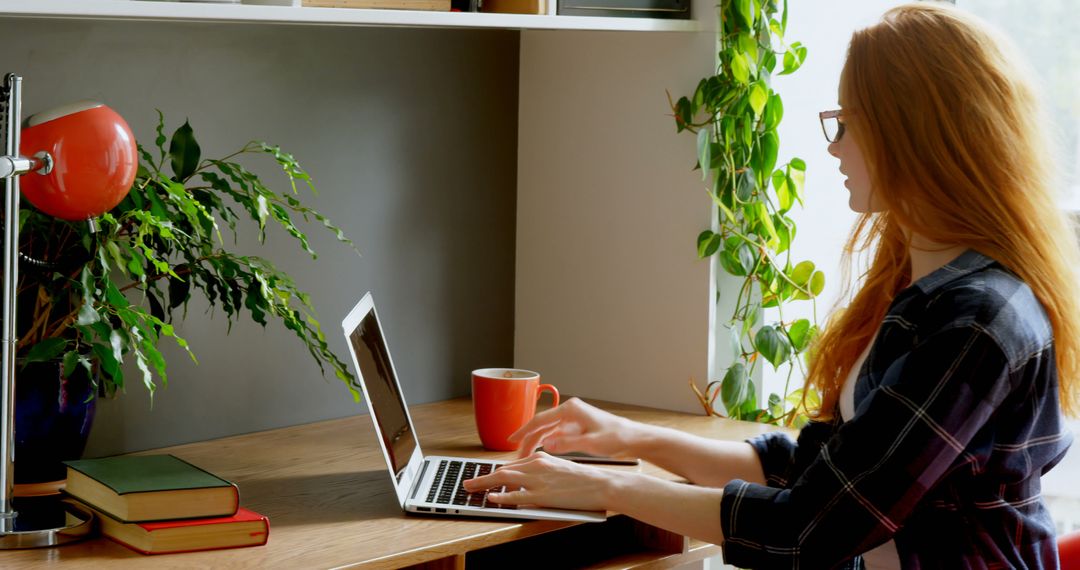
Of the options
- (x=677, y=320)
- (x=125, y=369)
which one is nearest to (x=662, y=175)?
(x=677, y=320)

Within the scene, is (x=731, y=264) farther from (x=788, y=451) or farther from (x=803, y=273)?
(x=788, y=451)

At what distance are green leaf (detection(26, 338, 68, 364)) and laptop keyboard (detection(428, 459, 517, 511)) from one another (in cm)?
46

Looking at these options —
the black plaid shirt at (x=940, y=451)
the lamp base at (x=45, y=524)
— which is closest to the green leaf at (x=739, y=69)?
the black plaid shirt at (x=940, y=451)

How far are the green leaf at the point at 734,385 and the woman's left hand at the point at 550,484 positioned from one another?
24.1 inches

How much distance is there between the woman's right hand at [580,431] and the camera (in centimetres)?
166

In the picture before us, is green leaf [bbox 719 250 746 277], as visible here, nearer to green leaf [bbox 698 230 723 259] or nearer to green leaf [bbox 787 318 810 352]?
green leaf [bbox 698 230 723 259]

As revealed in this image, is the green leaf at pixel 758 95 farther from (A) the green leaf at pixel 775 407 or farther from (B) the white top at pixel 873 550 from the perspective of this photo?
(B) the white top at pixel 873 550

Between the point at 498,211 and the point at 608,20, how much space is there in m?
0.49

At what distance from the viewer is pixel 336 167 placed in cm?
201

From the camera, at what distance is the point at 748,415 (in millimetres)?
2137

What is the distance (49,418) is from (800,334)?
3.91 feet

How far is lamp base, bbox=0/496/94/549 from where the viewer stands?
1.34m

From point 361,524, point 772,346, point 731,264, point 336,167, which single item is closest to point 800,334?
point 772,346

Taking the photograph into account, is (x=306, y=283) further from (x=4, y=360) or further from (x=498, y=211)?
(x=4, y=360)
